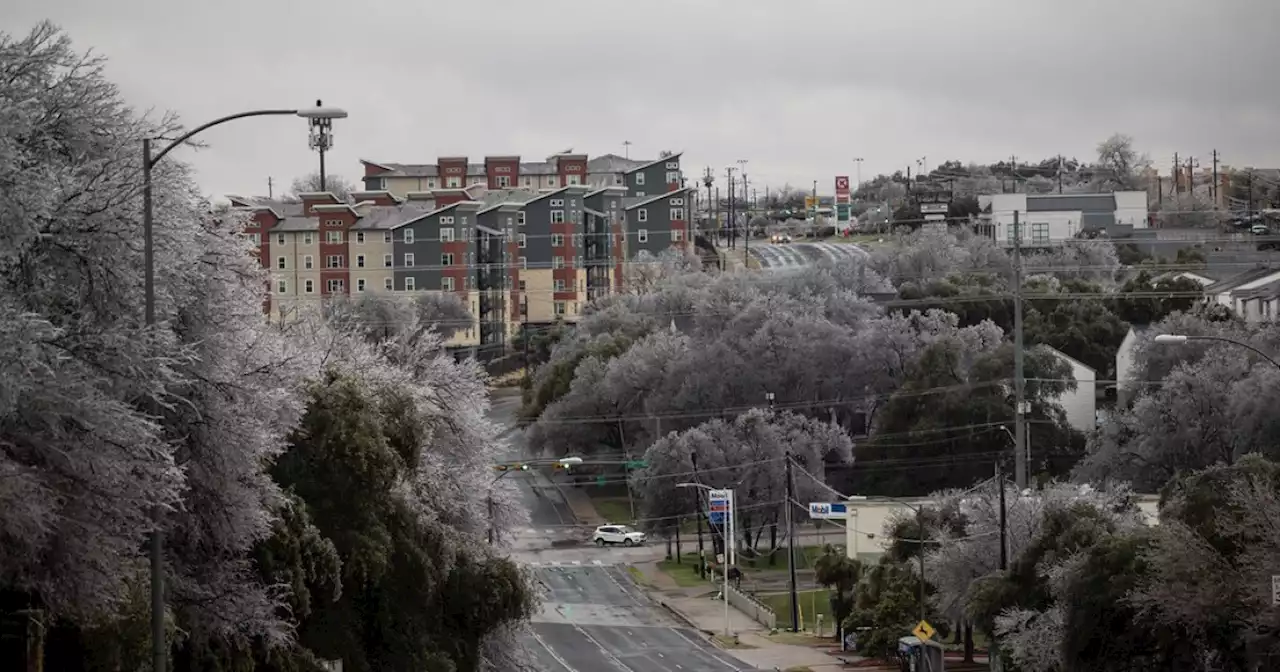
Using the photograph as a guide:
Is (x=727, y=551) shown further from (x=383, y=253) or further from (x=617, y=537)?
(x=383, y=253)

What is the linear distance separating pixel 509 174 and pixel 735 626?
357 feet

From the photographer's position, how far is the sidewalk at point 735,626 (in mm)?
64312

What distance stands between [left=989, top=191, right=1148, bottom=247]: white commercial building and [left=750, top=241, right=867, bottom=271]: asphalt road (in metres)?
11.2

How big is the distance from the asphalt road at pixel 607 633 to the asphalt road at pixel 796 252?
242ft

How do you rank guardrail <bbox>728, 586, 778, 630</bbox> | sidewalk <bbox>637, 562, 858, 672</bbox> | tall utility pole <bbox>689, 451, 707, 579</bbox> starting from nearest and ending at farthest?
1. sidewalk <bbox>637, 562, 858, 672</bbox>
2. guardrail <bbox>728, 586, 778, 630</bbox>
3. tall utility pole <bbox>689, 451, 707, 579</bbox>

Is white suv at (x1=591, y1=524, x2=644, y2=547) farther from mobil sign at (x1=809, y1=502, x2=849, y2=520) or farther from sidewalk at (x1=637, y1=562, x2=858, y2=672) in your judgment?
mobil sign at (x1=809, y1=502, x2=849, y2=520)

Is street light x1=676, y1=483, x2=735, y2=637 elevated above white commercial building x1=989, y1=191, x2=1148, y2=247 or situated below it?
below

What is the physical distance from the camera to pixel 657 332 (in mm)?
110062

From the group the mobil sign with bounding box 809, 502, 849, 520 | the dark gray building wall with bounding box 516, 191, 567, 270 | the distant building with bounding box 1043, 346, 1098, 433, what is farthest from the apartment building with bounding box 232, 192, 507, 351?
the mobil sign with bounding box 809, 502, 849, 520

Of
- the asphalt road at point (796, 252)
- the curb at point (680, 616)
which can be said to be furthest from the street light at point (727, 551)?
the asphalt road at point (796, 252)

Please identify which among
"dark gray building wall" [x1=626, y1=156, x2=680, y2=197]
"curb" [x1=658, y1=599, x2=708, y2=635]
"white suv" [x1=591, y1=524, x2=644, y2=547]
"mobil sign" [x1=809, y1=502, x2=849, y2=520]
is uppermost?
"dark gray building wall" [x1=626, y1=156, x2=680, y2=197]

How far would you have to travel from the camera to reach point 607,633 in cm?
7250

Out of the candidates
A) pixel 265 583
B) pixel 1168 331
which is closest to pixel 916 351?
pixel 1168 331

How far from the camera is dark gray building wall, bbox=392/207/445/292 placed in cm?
13825
